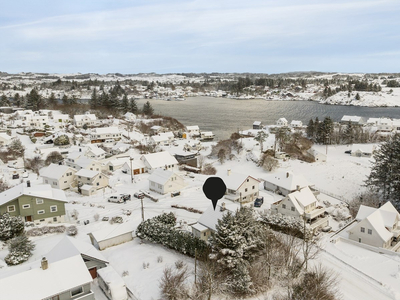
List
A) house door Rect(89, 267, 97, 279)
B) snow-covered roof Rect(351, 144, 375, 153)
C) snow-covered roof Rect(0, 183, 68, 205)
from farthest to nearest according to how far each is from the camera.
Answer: snow-covered roof Rect(351, 144, 375, 153) → snow-covered roof Rect(0, 183, 68, 205) → house door Rect(89, 267, 97, 279)

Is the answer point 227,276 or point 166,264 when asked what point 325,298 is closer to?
point 227,276

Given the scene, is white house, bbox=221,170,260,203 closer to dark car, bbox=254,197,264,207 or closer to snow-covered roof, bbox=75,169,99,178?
dark car, bbox=254,197,264,207

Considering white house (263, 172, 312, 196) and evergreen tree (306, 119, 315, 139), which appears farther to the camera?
evergreen tree (306, 119, 315, 139)

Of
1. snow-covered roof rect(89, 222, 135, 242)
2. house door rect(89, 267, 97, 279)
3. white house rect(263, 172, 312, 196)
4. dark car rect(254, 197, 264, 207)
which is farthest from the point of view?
white house rect(263, 172, 312, 196)

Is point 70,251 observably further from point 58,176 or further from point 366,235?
point 58,176

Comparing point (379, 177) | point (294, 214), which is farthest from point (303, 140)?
point (294, 214)

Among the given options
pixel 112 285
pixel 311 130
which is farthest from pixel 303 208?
pixel 311 130

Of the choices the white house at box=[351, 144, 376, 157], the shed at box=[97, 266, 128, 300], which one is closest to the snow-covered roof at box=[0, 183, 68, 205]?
the shed at box=[97, 266, 128, 300]
